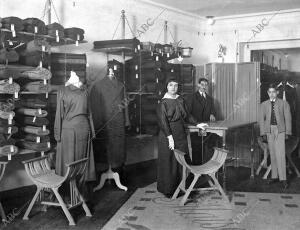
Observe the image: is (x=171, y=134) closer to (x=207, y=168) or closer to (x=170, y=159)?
(x=170, y=159)

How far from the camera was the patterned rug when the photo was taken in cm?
426

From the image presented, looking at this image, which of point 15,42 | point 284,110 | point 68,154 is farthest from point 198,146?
point 15,42

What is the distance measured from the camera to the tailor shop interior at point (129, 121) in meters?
4.56

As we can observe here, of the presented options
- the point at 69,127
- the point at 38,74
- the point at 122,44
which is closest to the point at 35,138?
the point at 69,127

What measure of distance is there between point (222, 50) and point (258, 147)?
2367 mm

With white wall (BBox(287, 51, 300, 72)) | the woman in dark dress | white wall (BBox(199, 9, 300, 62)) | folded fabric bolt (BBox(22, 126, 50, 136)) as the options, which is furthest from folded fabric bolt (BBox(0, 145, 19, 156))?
white wall (BBox(287, 51, 300, 72))

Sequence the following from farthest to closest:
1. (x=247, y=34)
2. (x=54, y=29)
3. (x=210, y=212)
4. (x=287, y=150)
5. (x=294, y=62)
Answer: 1. (x=294, y=62)
2. (x=247, y=34)
3. (x=287, y=150)
4. (x=54, y=29)
5. (x=210, y=212)

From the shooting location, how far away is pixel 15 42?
189 inches

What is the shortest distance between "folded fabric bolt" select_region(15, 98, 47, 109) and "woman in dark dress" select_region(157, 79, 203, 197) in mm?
1504

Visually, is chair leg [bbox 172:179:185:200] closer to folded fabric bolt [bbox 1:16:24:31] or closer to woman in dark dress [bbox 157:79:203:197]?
woman in dark dress [bbox 157:79:203:197]

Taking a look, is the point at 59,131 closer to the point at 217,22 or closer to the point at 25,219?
the point at 25,219

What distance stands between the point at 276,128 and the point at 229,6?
8.65ft

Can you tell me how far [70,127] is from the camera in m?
4.74

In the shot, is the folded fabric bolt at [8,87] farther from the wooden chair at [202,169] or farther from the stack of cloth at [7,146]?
the wooden chair at [202,169]
